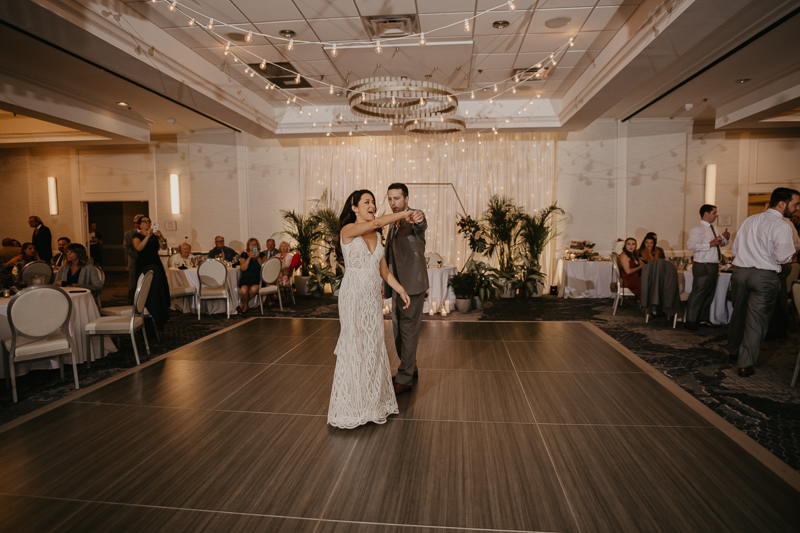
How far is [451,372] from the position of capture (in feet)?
14.2

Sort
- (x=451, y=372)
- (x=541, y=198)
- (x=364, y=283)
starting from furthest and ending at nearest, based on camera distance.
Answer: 1. (x=541, y=198)
2. (x=451, y=372)
3. (x=364, y=283)

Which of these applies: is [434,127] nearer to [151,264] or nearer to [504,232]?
[504,232]

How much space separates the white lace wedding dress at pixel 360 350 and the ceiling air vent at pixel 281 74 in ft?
16.6

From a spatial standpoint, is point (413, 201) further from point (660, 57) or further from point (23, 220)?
point (23, 220)

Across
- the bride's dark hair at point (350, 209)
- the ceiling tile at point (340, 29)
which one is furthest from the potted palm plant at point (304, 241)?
the bride's dark hair at point (350, 209)

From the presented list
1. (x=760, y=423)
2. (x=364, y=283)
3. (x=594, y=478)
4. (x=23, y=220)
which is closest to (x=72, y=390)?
(x=364, y=283)

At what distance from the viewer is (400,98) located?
6.18 metres

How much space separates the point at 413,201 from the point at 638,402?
7.61 meters

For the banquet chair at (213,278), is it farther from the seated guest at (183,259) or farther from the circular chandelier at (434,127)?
the circular chandelier at (434,127)

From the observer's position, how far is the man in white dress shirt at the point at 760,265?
13.6 feet

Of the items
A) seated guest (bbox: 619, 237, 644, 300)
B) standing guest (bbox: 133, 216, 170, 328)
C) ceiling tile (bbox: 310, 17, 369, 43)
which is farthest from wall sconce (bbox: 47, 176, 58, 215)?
seated guest (bbox: 619, 237, 644, 300)

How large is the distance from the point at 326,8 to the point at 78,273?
445 cm

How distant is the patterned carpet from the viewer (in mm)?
3301

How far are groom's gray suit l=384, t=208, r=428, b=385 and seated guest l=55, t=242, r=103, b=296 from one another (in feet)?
13.3
